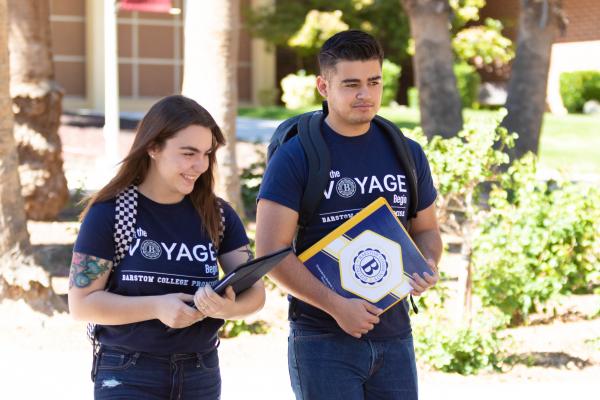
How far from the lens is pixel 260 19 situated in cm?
2872

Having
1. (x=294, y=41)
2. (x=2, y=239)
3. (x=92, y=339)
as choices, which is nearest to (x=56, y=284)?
(x=2, y=239)

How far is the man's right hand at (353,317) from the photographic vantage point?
11.0ft

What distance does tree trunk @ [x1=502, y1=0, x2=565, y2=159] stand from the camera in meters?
11.9

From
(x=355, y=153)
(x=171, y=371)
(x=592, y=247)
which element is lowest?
(x=592, y=247)

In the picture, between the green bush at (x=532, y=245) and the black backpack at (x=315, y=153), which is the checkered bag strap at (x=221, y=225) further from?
the green bush at (x=532, y=245)

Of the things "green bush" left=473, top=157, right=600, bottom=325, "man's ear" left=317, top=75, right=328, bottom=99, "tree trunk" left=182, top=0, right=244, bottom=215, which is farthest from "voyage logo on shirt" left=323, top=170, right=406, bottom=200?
"tree trunk" left=182, top=0, right=244, bottom=215

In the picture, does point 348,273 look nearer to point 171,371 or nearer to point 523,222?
point 171,371

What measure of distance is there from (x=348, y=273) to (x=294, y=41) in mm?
24655

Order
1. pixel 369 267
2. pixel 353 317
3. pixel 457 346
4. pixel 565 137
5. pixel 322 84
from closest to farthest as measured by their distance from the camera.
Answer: pixel 353 317 → pixel 369 267 → pixel 322 84 → pixel 457 346 → pixel 565 137

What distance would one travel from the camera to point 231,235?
343 centimetres

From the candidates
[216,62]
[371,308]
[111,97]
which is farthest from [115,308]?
[111,97]

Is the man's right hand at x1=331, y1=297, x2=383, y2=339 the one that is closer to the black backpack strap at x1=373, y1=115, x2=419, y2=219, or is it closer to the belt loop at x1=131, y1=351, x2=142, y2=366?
the black backpack strap at x1=373, y1=115, x2=419, y2=219

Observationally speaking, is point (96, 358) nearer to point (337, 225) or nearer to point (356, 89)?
point (337, 225)

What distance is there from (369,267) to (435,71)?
28.5ft
